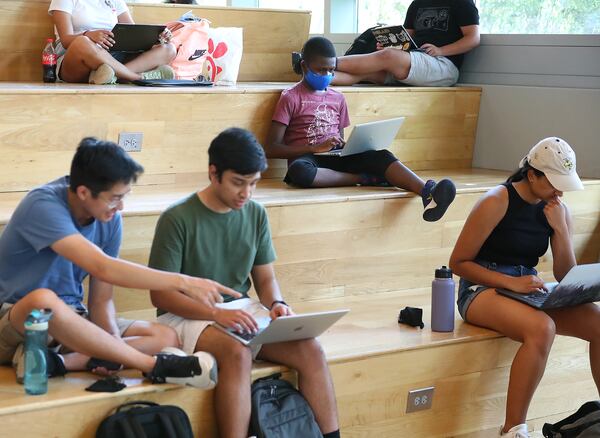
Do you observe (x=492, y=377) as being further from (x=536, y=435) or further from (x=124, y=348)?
(x=124, y=348)

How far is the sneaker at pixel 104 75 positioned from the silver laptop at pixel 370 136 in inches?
38.0

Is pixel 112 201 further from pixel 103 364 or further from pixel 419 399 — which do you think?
pixel 419 399

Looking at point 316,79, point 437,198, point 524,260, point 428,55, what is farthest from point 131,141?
point 428,55

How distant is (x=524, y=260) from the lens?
3133mm

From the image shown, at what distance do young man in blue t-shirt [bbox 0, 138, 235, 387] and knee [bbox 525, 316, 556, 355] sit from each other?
1075 millimetres

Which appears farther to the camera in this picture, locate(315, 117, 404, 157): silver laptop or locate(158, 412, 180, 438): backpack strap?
locate(315, 117, 404, 157): silver laptop

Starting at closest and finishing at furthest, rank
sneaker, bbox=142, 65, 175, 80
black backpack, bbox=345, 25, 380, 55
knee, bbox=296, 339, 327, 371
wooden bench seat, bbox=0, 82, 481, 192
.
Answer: knee, bbox=296, 339, 327, 371
wooden bench seat, bbox=0, 82, 481, 192
sneaker, bbox=142, 65, 175, 80
black backpack, bbox=345, 25, 380, 55

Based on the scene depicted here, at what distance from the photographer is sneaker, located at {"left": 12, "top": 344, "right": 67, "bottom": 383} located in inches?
93.6

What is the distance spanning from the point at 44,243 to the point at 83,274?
238 millimetres

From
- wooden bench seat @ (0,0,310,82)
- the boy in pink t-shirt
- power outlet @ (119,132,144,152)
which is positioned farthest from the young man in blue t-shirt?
wooden bench seat @ (0,0,310,82)

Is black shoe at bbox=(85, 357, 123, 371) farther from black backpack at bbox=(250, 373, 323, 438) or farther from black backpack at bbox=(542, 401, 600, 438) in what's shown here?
black backpack at bbox=(542, 401, 600, 438)

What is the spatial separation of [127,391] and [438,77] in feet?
9.21

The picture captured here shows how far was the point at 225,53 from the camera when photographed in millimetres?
4449

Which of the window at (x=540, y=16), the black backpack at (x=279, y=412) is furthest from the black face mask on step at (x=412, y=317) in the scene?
the window at (x=540, y=16)
